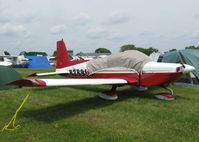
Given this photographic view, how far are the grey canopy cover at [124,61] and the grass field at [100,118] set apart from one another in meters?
0.96

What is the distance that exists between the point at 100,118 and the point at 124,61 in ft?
10.7

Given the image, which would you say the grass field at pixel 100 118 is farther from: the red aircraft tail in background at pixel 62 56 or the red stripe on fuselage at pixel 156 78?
the red aircraft tail in background at pixel 62 56

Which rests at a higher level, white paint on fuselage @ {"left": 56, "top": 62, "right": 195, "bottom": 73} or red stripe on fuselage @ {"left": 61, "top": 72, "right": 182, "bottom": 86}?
white paint on fuselage @ {"left": 56, "top": 62, "right": 195, "bottom": 73}

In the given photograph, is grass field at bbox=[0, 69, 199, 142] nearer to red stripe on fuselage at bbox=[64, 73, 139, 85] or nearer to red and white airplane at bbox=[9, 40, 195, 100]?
red and white airplane at bbox=[9, 40, 195, 100]

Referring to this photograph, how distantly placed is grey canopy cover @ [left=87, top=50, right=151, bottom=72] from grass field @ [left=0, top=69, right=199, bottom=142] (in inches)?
37.7

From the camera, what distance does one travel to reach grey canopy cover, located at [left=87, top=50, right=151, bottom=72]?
8930mm

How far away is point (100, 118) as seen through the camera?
6277 mm

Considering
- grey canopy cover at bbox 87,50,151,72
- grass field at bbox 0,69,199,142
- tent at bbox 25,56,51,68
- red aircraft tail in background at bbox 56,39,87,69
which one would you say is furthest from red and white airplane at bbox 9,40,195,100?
tent at bbox 25,56,51,68

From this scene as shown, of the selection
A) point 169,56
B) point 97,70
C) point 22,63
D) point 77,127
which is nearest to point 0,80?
point 97,70

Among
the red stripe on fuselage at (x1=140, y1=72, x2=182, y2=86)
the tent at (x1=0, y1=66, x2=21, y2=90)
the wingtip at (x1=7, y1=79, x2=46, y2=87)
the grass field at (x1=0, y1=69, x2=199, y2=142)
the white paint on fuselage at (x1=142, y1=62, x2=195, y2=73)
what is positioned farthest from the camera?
the tent at (x1=0, y1=66, x2=21, y2=90)

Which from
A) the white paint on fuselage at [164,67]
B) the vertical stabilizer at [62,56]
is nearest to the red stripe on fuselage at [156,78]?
the white paint on fuselage at [164,67]

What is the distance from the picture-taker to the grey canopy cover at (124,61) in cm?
893

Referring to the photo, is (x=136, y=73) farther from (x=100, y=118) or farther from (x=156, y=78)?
(x=100, y=118)

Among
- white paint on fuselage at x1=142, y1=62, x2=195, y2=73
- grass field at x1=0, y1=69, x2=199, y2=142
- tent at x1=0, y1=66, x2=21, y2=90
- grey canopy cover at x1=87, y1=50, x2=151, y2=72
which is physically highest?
grey canopy cover at x1=87, y1=50, x2=151, y2=72
